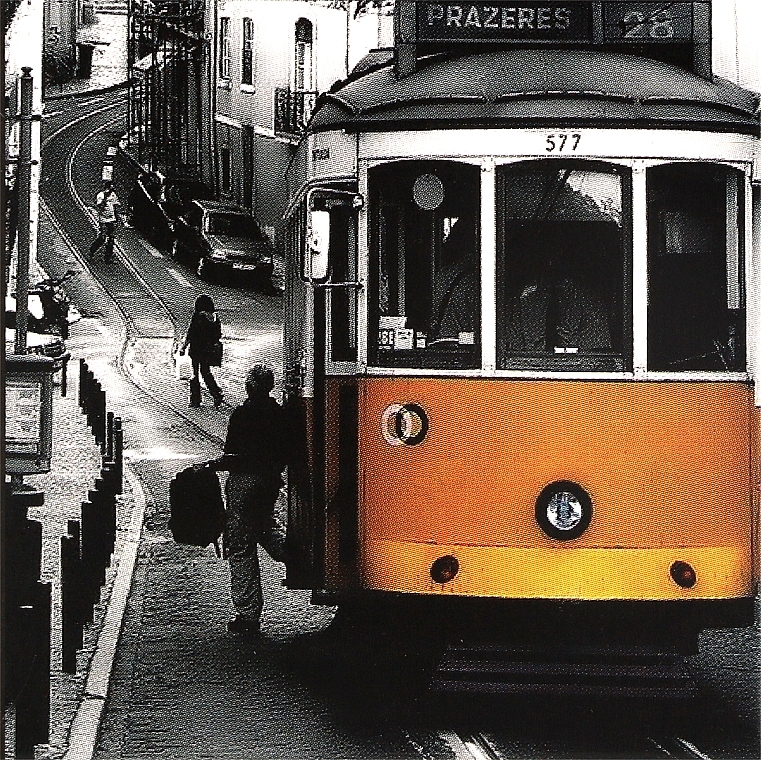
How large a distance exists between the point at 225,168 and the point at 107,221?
19.2 inches

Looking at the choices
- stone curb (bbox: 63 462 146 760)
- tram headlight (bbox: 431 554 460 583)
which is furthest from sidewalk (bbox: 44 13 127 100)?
tram headlight (bbox: 431 554 460 583)

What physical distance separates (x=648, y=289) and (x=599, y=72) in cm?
77

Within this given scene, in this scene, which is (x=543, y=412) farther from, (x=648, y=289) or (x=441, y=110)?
(x=441, y=110)

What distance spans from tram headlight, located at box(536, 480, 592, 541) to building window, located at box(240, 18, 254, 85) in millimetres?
1856

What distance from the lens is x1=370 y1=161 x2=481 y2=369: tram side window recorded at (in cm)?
473

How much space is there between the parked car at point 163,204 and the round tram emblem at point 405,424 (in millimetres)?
1158

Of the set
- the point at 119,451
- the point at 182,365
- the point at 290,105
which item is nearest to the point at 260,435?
the point at 182,365

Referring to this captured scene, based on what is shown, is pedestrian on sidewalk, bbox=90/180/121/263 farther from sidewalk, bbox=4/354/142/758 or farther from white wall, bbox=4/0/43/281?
sidewalk, bbox=4/354/142/758

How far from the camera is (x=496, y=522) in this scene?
15.3 ft

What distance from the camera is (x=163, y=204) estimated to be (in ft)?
17.2

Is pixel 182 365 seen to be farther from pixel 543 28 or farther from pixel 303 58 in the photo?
pixel 543 28

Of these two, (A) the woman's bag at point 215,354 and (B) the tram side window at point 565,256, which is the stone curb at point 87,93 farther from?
(B) the tram side window at point 565,256

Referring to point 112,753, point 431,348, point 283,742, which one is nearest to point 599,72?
point 431,348

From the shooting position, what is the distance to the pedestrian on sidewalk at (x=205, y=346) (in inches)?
200
